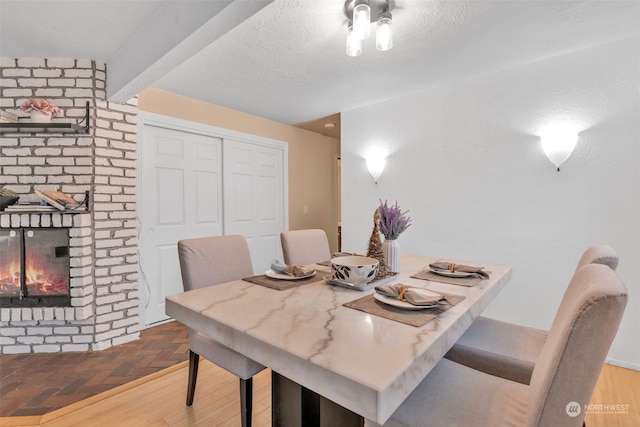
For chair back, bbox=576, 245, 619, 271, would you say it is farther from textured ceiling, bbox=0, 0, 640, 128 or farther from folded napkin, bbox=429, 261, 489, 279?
textured ceiling, bbox=0, 0, 640, 128

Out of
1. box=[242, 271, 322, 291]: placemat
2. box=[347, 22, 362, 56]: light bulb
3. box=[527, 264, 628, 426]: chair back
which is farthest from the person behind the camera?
box=[347, 22, 362, 56]: light bulb

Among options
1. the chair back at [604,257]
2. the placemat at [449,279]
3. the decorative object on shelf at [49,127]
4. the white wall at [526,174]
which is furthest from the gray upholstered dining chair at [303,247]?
the decorative object on shelf at [49,127]

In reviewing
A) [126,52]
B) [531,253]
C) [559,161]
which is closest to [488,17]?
[559,161]

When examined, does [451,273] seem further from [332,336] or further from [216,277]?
[216,277]

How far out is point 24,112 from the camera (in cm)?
221

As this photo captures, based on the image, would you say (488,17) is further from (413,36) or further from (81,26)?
(81,26)

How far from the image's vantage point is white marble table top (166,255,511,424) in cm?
61

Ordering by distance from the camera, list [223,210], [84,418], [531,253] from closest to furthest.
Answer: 1. [84,418]
2. [531,253]
3. [223,210]

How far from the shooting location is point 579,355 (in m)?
0.62

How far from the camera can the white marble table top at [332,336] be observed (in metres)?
0.61

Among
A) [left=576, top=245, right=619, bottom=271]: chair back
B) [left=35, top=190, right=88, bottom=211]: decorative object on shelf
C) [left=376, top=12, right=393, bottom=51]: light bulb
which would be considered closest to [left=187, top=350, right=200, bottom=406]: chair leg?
[left=35, top=190, right=88, bottom=211]: decorative object on shelf

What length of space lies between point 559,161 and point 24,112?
4.00 meters

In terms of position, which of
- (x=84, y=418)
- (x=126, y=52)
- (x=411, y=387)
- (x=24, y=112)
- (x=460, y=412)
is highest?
(x=126, y=52)

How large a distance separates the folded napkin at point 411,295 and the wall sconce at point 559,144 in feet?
6.30
